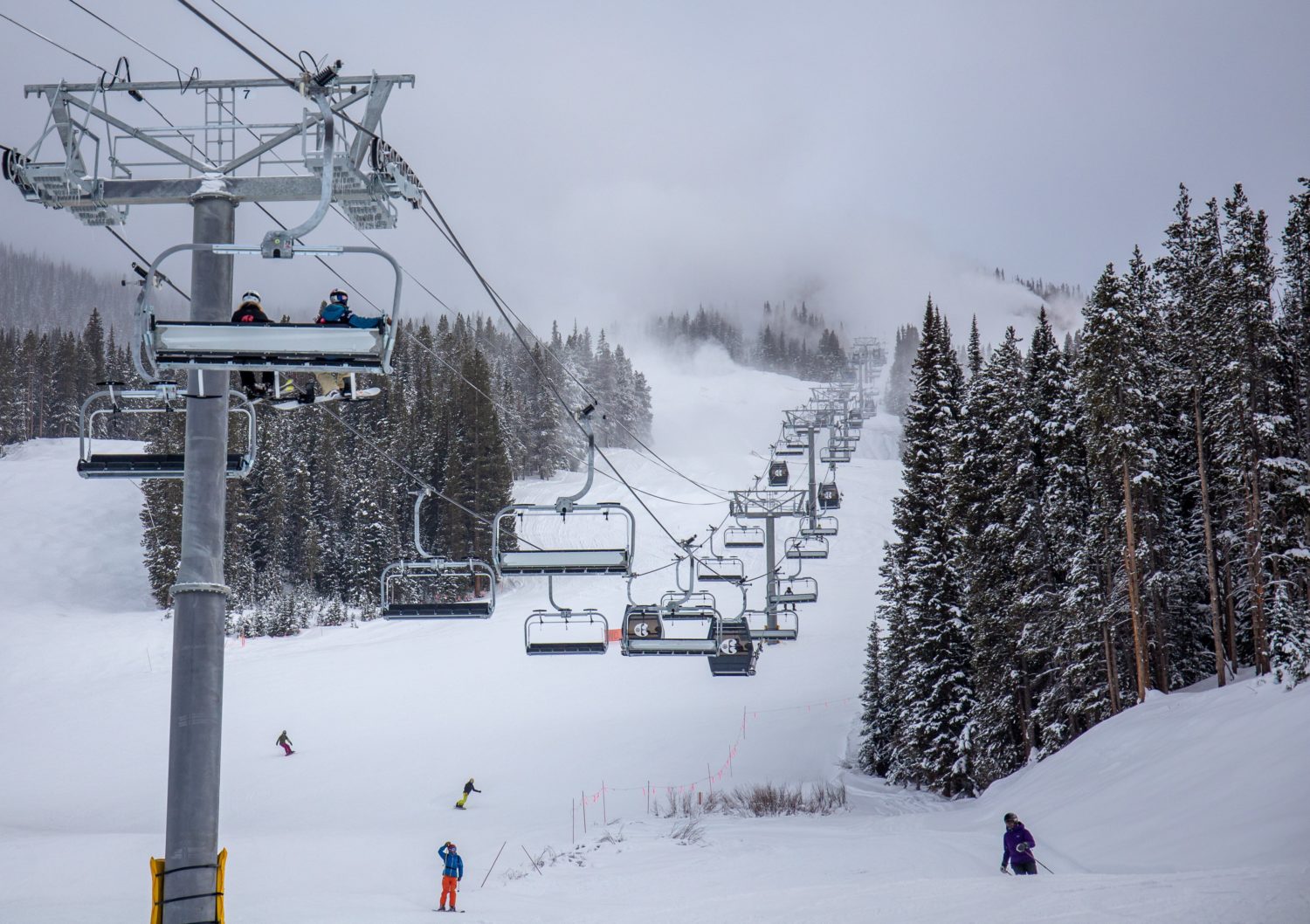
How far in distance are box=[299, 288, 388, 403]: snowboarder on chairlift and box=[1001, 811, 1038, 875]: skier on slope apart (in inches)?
433

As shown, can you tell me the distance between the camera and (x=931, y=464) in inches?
1508

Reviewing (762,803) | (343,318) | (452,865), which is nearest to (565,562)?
(343,318)

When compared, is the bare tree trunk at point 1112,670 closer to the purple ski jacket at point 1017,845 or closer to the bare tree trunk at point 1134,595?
the bare tree trunk at point 1134,595

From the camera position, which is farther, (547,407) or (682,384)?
(682,384)

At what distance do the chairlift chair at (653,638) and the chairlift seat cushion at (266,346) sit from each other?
41.1 feet

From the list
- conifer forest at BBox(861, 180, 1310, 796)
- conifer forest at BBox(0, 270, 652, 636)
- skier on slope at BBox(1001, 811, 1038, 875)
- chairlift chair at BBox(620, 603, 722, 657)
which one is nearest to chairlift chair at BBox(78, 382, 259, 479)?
chairlift chair at BBox(620, 603, 722, 657)

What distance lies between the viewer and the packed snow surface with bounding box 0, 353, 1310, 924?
16.0 meters

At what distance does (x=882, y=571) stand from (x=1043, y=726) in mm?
9341

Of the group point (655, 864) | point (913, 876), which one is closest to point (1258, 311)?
point (913, 876)

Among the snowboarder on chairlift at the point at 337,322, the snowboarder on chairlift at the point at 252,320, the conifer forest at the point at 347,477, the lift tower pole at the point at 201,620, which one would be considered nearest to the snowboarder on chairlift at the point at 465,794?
the snowboarder on chairlift at the point at 337,322

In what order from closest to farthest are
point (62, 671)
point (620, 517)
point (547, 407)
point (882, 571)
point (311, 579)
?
point (882, 571) < point (62, 671) < point (311, 579) < point (620, 517) < point (547, 407)

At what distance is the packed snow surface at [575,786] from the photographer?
631 inches

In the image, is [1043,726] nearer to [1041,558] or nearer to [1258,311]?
[1041,558]

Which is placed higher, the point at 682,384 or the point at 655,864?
the point at 682,384
